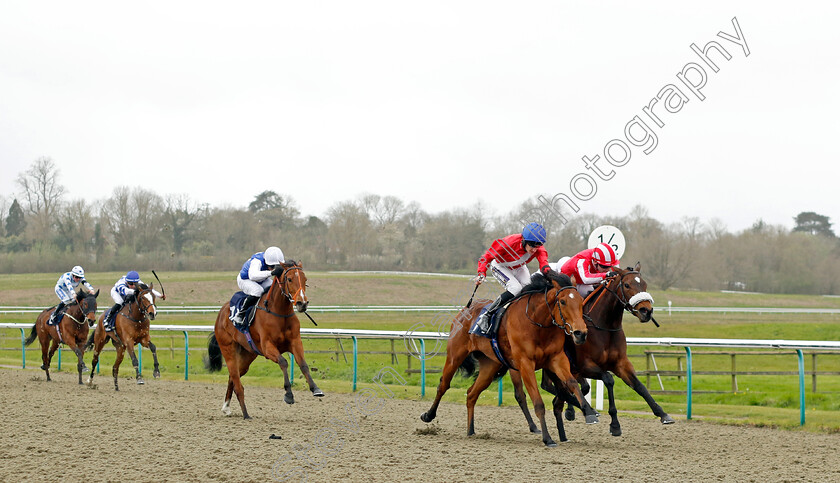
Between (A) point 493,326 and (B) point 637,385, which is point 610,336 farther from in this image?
(A) point 493,326

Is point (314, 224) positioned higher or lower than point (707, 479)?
higher

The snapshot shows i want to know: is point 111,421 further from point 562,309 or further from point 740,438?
point 740,438

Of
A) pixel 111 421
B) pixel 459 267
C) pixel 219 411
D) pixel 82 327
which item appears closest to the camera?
pixel 111 421

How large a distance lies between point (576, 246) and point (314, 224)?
25450mm

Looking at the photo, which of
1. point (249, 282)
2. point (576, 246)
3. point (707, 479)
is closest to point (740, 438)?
point (707, 479)

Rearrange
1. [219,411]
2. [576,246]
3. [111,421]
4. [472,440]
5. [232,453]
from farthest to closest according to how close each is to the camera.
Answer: [576,246] → [219,411] → [111,421] → [472,440] → [232,453]

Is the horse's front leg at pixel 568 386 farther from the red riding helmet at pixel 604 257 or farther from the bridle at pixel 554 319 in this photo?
the red riding helmet at pixel 604 257

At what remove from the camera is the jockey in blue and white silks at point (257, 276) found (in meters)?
8.81

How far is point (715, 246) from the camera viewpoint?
173 feet

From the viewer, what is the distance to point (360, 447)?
22.4 feet

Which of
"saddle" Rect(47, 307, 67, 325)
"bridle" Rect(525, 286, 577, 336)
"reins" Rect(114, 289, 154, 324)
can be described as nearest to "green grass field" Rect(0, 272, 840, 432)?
"saddle" Rect(47, 307, 67, 325)

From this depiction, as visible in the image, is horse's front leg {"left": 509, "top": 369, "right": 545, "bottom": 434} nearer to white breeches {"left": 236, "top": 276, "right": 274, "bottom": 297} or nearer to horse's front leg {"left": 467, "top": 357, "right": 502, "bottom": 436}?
horse's front leg {"left": 467, "top": 357, "right": 502, "bottom": 436}
